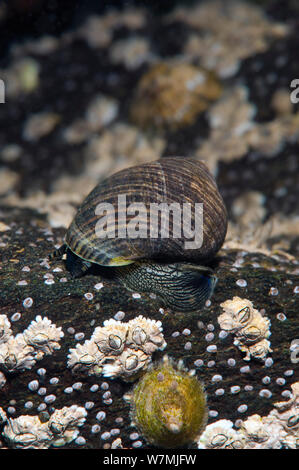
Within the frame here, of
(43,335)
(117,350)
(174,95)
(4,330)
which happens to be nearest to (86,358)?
(117,350)

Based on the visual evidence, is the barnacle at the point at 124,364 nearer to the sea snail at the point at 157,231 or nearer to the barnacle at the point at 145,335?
the barnacle at the point at 145,335

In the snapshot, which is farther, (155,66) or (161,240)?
(155,66)

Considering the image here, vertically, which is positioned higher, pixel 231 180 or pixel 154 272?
pixel 231 180

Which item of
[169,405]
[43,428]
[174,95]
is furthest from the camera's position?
[174,95]

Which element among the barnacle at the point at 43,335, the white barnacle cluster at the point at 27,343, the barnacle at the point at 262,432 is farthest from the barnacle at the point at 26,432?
the barnacle at the point at 262,432

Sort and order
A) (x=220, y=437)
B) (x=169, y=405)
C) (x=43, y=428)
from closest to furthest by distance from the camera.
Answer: (x=169, y=405), (x=43, y=428), (x=220, y=437)

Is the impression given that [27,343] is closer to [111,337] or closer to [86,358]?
[86,358]
